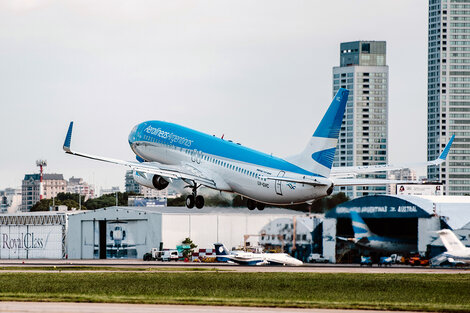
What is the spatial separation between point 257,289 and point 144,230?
312 ft

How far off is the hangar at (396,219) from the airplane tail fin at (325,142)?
2328 inches

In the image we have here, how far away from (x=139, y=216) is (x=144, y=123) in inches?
2906

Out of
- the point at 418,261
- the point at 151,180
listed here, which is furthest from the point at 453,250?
the point at 151,180

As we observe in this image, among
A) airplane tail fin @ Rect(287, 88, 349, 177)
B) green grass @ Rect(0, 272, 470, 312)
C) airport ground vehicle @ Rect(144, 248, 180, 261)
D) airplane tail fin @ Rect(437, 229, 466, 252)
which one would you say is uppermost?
airplane tail fin @ Rect(287, 88, 349, 177)

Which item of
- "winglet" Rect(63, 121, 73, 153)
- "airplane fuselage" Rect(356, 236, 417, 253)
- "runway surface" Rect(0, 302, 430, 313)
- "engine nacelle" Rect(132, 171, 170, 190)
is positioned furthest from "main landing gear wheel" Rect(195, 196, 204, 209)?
"airplane fuselage" Rect(356, 236, 417, 253)

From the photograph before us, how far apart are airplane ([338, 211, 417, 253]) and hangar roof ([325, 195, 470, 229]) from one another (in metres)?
1.59

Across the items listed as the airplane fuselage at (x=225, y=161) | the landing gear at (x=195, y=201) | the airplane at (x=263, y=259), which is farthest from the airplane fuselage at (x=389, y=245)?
the landing gear at (x=195, y=201)

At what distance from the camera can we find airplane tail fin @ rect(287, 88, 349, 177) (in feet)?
271

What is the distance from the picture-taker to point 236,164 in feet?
296

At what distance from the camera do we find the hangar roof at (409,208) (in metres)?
140

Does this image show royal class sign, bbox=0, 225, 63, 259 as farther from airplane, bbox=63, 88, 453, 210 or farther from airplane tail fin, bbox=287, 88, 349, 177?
airplane tail fin, bbox=287, 88, 349, 177

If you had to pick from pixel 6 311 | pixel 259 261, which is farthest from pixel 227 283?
pixel 259 261

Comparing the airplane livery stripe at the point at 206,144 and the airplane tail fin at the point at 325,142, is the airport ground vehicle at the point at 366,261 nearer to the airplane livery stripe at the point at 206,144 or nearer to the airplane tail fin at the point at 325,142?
the airplane livery stripe at the point at 206,144

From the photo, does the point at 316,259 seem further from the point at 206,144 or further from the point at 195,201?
the point at 195,201
